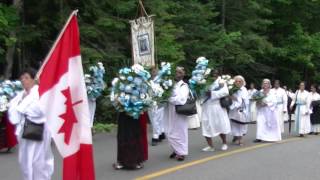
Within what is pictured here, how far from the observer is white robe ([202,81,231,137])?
48.7ft

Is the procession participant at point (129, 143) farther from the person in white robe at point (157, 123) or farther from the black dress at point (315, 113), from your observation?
the black dress at point (315, 113)

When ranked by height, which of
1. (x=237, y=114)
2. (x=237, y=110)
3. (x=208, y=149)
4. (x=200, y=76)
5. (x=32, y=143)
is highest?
(x=200, y=76)

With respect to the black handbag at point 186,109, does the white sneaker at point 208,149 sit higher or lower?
lower

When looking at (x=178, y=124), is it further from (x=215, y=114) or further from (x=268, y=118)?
(x=268, y=118)

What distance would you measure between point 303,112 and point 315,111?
0.69 meters

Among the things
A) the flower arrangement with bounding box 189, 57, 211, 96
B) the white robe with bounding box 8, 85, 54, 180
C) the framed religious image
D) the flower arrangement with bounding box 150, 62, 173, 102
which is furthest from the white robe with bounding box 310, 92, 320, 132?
the white robe with bounding box 8, 85, 54, 180

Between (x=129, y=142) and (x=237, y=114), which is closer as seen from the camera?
(x=129, y=142)

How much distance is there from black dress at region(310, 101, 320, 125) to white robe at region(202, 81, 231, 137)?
21.4 ft

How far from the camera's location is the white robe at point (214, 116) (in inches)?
584

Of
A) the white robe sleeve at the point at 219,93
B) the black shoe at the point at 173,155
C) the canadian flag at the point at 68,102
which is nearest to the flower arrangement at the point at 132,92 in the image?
the black shoe at the point at 173,155

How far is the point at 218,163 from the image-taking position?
12.6 metres

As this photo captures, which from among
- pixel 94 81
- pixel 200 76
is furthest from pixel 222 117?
pixel 94 81

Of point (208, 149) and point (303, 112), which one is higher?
point (303, 112)

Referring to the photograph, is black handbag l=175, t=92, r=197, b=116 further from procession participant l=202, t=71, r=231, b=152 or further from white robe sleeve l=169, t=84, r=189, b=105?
procession participant l=202, t=71, r=231, b=152
